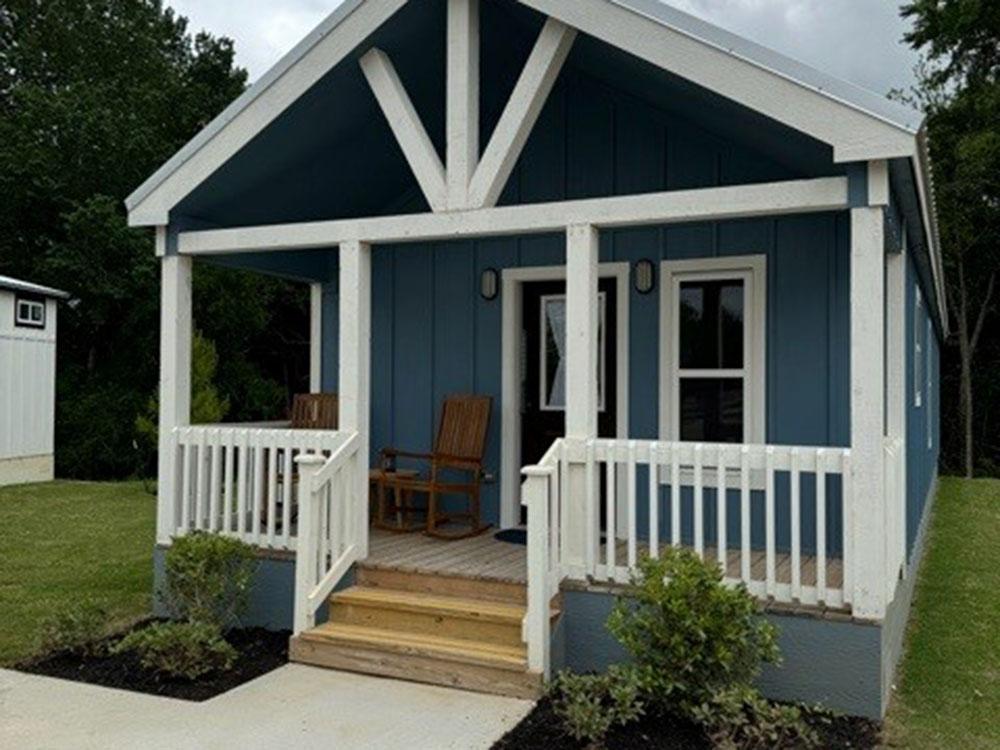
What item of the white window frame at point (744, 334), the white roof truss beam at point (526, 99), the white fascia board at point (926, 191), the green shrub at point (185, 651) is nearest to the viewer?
the white fascia board at point (926, 191)

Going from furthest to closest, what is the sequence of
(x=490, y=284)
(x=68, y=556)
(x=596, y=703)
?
(x=68, y=556)
(x=490, y=284)
(x=596, y=703)

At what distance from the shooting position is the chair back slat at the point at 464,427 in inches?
256

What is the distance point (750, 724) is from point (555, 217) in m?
2.61

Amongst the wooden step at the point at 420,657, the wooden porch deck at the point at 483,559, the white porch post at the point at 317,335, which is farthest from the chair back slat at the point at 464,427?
the wooden step at the point at 420,657

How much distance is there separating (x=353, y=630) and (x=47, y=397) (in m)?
11.2

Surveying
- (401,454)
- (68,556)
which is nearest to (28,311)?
(68,556)

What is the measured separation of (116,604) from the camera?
609 cm

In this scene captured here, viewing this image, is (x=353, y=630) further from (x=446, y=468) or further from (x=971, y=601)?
(x=971, y=601)

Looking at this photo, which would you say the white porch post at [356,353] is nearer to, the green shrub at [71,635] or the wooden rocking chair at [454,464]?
the wooden rocking chair at [454,464]

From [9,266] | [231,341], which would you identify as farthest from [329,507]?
[9,266]

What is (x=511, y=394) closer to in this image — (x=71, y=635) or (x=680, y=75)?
(x=680, y=75)

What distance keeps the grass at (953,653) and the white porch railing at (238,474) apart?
3285 mm

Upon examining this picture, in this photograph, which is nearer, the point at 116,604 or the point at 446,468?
the point at 116,604

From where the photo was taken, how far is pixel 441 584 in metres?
5.09
